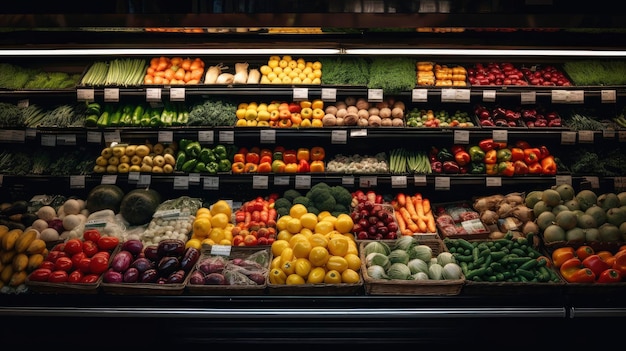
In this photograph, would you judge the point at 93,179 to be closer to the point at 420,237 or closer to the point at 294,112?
the point at 294,112

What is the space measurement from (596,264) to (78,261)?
3855mm

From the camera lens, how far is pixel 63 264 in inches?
136

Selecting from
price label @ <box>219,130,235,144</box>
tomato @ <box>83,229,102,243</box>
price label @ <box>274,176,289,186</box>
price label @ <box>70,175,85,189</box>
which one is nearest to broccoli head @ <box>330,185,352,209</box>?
price label @ <box>274,176,289,186</box>

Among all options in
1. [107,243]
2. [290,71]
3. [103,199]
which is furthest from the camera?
[290,71]

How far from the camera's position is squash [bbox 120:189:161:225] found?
14.7 ft

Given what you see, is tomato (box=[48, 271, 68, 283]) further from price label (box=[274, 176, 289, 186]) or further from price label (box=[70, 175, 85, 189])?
price label (box=[274, 176, 289, 186])

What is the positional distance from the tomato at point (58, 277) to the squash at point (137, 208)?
117 cm

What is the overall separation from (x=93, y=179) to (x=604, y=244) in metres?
4.75

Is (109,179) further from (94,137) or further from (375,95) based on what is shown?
(375,95)

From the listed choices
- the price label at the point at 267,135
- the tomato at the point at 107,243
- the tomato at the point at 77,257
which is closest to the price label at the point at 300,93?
the price label at the point at 267,135

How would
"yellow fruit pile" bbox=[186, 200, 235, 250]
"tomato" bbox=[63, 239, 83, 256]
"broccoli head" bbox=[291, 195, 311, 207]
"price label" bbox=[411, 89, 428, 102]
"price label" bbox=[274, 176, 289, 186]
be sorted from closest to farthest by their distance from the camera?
1. "tomato" bbox=[63, 239, 83, 256]
2. "yellow fruit pile" bbox=[186, 200, 235, 250]
3. "broccoli head" bbox=[291, 195, 311, 207]
4. "price label" bbox=[411, 89, 428, 102]
5. "price label" bbox=[274, 176, 289, 186]

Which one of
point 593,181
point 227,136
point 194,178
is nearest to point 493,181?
point 593,181

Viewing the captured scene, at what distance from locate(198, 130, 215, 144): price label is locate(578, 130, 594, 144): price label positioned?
3726 millimetres

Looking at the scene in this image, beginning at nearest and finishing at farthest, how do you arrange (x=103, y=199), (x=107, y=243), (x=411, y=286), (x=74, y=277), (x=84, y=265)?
(x=411, y=286)
(x=74, y=277)
(x=84, y=265)
(x=107, y=243)
(x=103, y=199)
